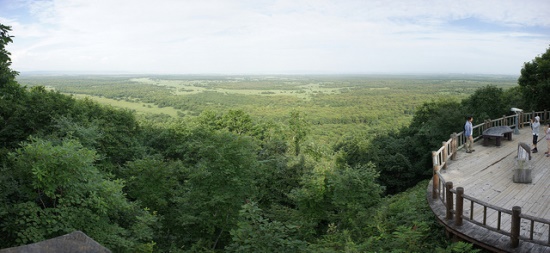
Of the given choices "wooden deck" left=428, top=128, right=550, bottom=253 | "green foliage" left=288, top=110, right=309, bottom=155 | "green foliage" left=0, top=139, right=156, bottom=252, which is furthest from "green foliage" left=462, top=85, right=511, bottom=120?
"green foliage" left=0, top=139, right=156, bottom=252

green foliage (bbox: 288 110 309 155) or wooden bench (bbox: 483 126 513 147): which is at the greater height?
wooden bench (bbox: 483 126 513 147)

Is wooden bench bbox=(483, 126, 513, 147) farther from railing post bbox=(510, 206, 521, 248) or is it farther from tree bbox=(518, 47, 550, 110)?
tree bbox=(518, 47, 550, 110)

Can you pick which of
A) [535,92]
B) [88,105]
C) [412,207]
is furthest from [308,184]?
[535,92]

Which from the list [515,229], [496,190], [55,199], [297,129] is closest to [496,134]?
[496,190]

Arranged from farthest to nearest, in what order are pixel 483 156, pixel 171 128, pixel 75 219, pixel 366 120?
1. pixel 366 120
2. pixel 171 128
3. pixel 483 156
4. pixel 75 219

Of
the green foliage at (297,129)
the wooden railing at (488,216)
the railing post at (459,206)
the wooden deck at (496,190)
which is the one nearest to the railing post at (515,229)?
the wooden railing at (488,216)

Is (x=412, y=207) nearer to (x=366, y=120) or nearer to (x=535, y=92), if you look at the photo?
(x=535, y=92)
